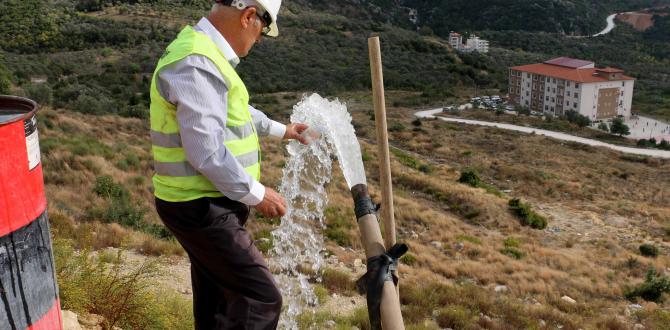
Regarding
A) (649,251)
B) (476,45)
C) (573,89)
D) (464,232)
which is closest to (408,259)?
(464,232)

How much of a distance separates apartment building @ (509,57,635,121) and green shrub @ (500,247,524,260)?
4501cm

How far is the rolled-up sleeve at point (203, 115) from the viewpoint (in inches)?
82.2

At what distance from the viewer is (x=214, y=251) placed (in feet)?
7.72

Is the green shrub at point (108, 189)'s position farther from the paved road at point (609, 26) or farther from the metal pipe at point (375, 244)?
the paved road at point (609, 26)

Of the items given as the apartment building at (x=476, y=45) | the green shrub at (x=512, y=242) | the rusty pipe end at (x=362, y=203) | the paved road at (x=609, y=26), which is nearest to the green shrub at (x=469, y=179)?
the green shrub at (x=512, y=242)

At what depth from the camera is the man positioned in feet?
6.95

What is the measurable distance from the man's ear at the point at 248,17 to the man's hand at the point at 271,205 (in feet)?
2.18

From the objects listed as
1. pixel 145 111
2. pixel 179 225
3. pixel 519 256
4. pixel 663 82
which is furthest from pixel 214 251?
pixel 663 82

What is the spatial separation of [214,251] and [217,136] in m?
0.50

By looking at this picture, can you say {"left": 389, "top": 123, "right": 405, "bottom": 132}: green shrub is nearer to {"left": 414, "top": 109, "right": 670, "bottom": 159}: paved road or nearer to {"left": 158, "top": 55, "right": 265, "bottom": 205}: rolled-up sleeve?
{"left": 414, "top": 109, "right": 670, "bottom": 159}: paved road

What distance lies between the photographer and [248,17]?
2.33 meters

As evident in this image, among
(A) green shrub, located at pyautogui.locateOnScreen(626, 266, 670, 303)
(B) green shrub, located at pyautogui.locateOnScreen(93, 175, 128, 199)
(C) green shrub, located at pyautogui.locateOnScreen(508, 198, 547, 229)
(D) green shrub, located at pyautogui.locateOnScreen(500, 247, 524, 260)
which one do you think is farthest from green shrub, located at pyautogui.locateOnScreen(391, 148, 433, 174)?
(B) green shrub, located at pyautogui.locateOnScreen(93, 175, 128, 199)

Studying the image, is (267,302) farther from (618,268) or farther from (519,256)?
(618,268)

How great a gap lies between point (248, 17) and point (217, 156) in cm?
59
